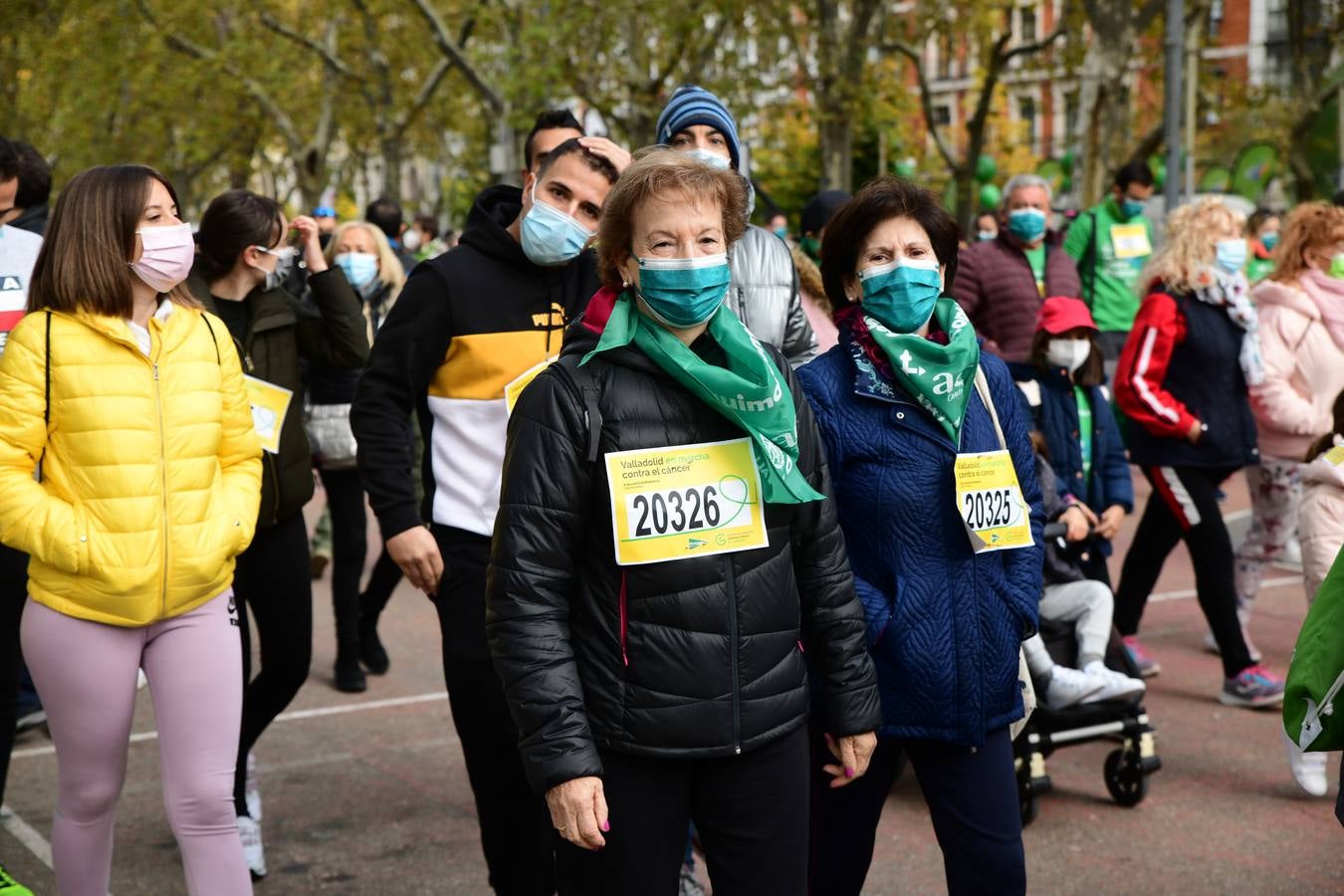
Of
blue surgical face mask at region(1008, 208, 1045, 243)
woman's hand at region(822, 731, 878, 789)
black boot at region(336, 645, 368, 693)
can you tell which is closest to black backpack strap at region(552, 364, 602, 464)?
woman's hand at region(822, 731, 878, 789)

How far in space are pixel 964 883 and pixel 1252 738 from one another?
130 inches

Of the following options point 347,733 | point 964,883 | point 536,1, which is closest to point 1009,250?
point 347,733

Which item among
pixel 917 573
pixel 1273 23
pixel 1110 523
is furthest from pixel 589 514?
pixel 1273 23

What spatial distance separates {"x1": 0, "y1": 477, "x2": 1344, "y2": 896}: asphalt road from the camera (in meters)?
4.94

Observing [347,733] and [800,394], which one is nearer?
[800,394]

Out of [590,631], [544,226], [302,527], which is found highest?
[544,226]

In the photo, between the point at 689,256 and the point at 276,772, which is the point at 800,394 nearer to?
the point at 689,256

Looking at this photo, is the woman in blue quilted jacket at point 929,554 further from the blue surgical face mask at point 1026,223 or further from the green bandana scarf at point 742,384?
the blue surgical face mask at point 1026,223

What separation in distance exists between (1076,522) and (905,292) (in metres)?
2.45

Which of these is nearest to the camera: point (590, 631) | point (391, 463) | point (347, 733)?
point (590, 631)

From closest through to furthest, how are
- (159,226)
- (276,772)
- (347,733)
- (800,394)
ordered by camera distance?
1. (800,394)
2. (159,226)
3. (276,772)
4. (347,733)

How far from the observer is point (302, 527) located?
4969 mm

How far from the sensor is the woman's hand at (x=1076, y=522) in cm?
574

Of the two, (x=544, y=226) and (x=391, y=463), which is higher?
(x=544, y=226)
